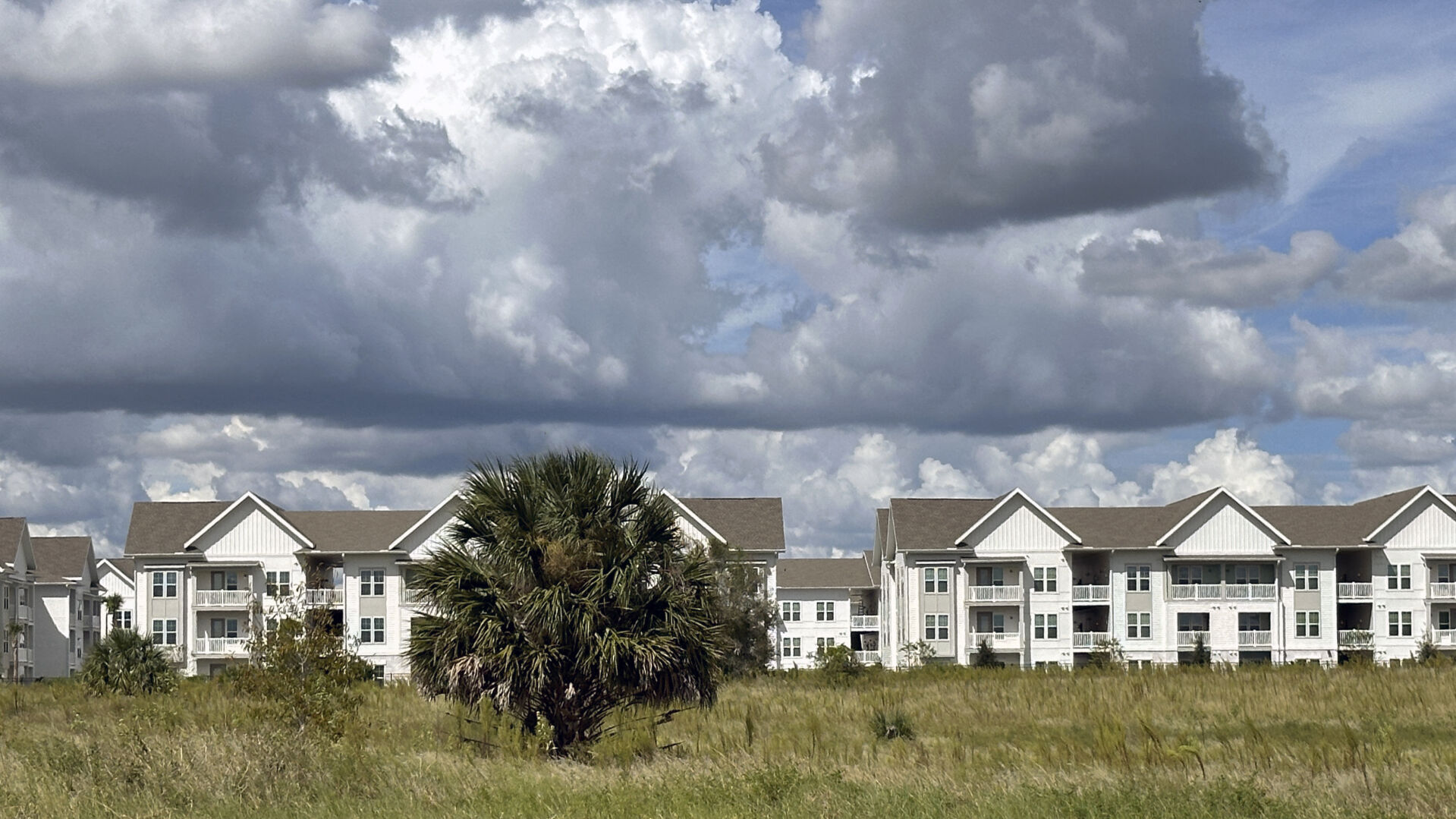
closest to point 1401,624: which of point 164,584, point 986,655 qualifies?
point 986,655

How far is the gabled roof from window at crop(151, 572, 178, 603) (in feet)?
88.2

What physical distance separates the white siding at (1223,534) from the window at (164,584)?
173ft

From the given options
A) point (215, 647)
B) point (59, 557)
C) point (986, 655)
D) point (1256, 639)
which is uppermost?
point (59, 557)

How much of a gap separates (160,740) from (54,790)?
2.85m

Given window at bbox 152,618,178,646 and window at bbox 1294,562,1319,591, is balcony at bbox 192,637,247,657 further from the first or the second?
window at bbox 1294,562,1319,591

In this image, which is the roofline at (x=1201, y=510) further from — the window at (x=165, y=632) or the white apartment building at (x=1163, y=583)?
the window at (x=165, y=632)

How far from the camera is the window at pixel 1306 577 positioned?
80312 millimetres

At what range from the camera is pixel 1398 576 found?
267ft

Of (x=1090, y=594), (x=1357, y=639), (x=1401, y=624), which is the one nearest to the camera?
(x=1090, y=594)

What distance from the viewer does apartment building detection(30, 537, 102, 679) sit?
3883 inches

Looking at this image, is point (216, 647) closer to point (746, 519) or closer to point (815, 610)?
point (746, 519)

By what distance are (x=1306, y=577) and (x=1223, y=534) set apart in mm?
5274

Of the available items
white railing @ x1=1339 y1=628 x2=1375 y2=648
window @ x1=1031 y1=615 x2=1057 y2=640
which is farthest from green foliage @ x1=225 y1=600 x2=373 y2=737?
white railing @ x1=1339 y1=628 x2=1375 y2=648

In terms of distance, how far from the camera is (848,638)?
10075 centimetres
